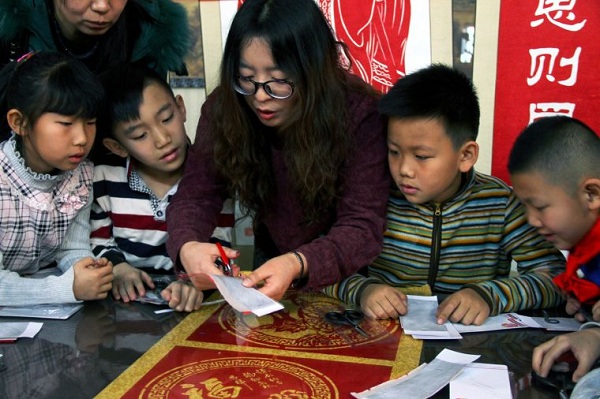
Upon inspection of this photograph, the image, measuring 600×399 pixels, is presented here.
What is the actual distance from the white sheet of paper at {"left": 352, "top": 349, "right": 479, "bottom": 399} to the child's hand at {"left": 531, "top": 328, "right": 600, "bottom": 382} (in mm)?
104

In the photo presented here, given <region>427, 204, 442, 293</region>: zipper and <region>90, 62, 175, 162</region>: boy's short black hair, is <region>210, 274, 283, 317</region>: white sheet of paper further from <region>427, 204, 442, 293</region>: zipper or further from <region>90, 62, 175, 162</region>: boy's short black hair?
<region>90, 62, 175, 162</region>: boy's short black hair

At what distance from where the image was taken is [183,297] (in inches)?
54.2

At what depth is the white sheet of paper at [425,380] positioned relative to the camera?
38.8 inches

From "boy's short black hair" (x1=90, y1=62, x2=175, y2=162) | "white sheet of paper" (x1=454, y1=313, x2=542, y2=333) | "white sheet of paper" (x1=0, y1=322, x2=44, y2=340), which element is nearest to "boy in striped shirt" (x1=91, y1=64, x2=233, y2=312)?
"boy's short black hair" (x1=90, y1=62, x2=175, y2=162)

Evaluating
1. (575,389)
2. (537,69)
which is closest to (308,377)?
(575,389)

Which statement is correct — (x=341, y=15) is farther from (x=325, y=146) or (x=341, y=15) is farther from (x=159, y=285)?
(x=159, y=285)

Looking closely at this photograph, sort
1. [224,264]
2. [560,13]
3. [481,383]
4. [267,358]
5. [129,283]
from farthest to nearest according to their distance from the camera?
[560,13] → [129,283] → [224,264] → [267,358] → [481,383]

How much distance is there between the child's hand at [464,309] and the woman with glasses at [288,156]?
22 centimetres

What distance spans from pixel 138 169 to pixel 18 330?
646 millimetres

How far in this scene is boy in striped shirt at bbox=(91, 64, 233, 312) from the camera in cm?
172

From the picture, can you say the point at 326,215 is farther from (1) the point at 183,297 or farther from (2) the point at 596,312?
(2) the point at 596,312

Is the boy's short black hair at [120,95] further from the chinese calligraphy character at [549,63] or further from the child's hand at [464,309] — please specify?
the chinese calligraphy character at [549,63]

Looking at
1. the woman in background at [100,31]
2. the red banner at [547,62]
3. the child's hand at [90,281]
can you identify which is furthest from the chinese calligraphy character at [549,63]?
the child's hand at [90,281]

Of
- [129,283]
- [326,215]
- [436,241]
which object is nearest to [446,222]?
[436,241]
